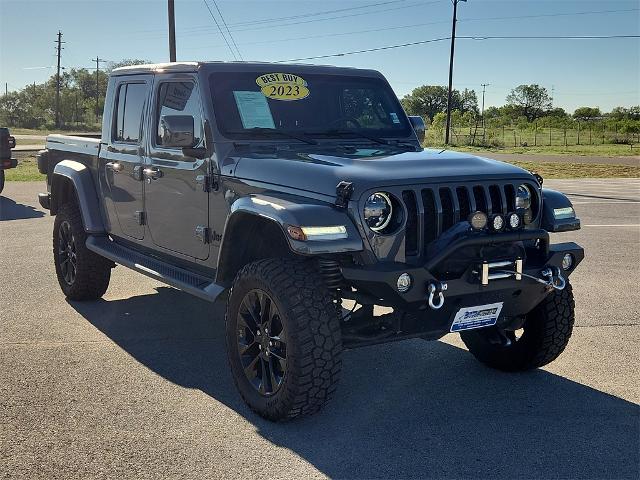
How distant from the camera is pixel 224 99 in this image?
5137mm

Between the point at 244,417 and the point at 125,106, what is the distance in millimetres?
3032

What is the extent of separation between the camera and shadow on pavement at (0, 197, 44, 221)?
1269cm

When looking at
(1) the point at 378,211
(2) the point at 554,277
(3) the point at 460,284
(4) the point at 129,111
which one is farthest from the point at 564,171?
(1) the point at 378,211

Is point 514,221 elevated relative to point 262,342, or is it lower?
elevated

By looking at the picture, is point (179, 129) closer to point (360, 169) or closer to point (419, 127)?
point (360, 169)

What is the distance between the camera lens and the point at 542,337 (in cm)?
483

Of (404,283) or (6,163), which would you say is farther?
(6,163)

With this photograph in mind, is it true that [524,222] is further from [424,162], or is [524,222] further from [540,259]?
[424,162]

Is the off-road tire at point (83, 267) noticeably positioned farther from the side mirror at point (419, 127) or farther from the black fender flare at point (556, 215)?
the black fender flare at point (556, 215)

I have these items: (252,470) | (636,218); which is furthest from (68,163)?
(636,218)

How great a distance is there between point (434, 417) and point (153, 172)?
266 centimetres

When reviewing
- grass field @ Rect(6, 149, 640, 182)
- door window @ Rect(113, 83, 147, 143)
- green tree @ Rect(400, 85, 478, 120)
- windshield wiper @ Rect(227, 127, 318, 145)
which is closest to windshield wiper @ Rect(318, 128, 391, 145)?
windshield wiper @ Rect(227, 127, 318, 145)

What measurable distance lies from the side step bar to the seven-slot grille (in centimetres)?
129

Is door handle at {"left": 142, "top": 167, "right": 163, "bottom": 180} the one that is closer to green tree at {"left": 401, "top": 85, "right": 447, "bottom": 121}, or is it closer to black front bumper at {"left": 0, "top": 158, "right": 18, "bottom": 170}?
black front bumper at {"left": 0, "top": 158, "right": 18, "bottom": 170}
